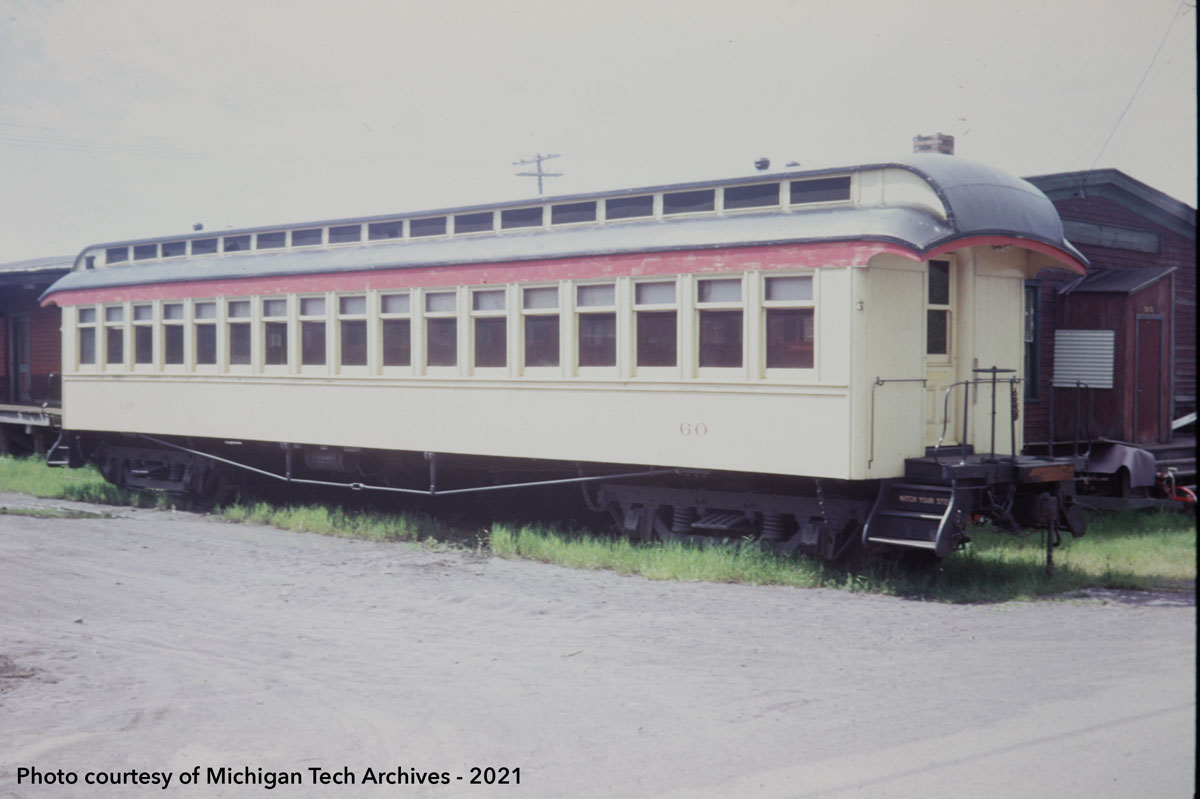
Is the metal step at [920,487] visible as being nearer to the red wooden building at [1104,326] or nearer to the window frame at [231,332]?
the red wooden building at [1104,326]

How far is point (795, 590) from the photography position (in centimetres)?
953

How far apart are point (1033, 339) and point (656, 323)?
6.69m

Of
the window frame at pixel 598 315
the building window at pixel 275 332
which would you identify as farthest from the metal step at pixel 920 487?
the building window at pixel 275 332

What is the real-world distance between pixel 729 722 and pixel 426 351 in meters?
7.80

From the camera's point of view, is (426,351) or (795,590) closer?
(795,590)

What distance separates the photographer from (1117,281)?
15594 mm

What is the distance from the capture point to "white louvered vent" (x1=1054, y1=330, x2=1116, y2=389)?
15.5 meters

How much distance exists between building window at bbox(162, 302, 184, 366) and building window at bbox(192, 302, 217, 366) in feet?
1.00

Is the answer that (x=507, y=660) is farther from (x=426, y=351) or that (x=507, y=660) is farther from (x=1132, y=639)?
(x=426, y=351)

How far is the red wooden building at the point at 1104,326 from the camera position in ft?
50.7

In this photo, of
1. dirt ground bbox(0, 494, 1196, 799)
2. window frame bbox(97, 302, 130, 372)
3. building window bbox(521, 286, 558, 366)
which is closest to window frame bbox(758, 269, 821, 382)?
dirt ground bbox(0, 494, 1196, 799)

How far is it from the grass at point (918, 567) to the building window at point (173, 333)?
3.28 metres

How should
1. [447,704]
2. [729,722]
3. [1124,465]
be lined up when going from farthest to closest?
[1124,465]
[447,704]
[729,722]

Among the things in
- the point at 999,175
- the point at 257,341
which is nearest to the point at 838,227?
the point at 999,175
